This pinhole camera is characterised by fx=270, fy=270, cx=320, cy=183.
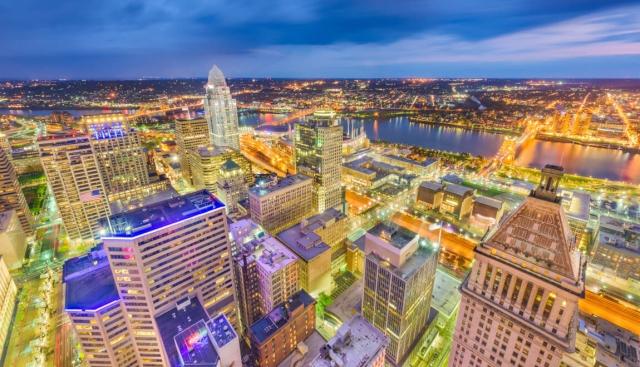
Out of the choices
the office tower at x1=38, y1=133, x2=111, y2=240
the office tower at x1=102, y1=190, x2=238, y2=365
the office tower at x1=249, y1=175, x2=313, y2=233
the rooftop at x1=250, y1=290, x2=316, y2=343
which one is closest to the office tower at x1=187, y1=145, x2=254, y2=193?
the office tower at x1=249, y1=175, x2=313, y2=233

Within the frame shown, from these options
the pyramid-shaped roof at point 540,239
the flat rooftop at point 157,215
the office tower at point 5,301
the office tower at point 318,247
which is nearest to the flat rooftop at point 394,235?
the pyramid-shaped roof at point 540,239

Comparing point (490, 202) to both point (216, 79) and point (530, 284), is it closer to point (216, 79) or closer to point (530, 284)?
point (530, 284)

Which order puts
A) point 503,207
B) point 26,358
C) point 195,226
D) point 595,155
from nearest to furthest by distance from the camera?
point 195,226, point 26,358, point 503,207, point 595,155

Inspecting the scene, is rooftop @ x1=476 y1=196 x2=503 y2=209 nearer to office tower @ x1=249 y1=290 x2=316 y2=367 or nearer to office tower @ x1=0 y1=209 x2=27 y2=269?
office tower @ x1=249 y1=290 x2=316 y2=367

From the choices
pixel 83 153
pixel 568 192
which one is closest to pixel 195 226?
pixel 83 153

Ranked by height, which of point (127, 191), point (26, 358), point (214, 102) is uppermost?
point (214, 102)

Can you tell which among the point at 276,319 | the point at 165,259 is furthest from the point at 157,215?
the point at 276,319

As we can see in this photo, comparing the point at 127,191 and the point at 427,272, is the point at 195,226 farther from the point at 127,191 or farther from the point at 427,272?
the point at 127,191
